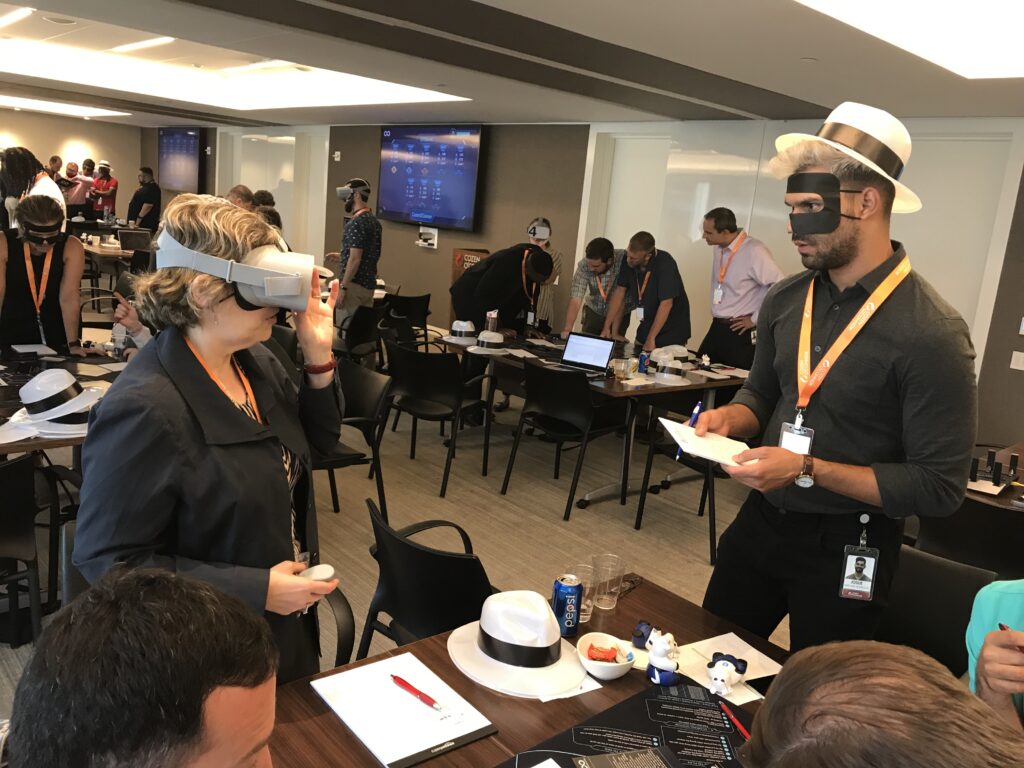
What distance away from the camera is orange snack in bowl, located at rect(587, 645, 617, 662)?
1618 mm

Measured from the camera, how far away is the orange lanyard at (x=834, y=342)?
5.82ft

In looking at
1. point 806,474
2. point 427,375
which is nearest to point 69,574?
point 806,474

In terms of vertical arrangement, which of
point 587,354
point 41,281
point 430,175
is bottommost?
point 587,354

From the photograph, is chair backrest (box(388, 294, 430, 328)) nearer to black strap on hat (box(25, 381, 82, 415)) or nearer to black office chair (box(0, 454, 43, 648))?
black strap on hat (box(25, 381, 82, 415))

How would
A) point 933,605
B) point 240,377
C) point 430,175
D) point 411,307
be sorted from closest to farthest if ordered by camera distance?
point 240,377, point 933,605, point 411,307, point 430,175

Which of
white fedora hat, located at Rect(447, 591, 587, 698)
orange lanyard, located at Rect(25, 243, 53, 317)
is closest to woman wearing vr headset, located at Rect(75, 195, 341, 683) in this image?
white fedora hat, located at Rect(447, 591, 587, 698)

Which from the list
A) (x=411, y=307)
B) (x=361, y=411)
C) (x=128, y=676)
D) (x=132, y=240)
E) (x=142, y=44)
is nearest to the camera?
(x=128, y=676)

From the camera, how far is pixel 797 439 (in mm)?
1840

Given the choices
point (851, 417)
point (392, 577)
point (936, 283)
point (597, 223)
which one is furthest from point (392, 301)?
point (851, 417)

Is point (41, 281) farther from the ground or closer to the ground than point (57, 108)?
closer to the ground

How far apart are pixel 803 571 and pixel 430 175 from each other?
9.35 m

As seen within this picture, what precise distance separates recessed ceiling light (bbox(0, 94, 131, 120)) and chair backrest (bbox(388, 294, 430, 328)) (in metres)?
9.30

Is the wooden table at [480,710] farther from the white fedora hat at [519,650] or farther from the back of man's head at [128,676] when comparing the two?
the back of man's head at [128,676]

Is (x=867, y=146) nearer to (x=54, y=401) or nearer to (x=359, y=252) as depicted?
(x=54, y=401)
